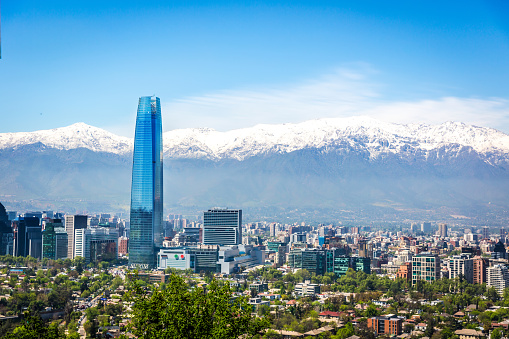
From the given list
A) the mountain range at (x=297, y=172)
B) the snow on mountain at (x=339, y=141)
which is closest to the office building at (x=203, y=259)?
the mountain range at (x=297, y=172)

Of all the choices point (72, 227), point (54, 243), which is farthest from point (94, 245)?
point (72, 227)

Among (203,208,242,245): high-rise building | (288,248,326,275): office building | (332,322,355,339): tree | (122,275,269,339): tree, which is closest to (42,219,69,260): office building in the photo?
(203,208,242,245): high-rise building

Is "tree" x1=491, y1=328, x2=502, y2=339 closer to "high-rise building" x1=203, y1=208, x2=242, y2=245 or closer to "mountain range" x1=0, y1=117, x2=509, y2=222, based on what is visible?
"high-rise building" x1=203, y1=208, x2=242, y2=245

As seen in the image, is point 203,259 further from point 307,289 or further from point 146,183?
point 307,289

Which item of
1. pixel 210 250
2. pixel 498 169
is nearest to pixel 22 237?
pixel 210 250

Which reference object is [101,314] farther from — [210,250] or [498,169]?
[498,169]

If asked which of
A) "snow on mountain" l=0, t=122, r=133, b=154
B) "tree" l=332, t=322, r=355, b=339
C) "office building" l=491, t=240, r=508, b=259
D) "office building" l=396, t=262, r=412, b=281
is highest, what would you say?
"snow on mountain" l=0, t=122, r=133, b=154
